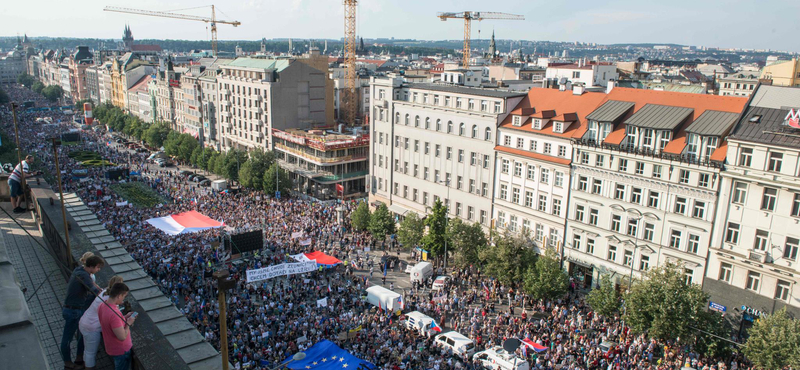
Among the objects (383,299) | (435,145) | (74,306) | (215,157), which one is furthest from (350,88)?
(74,306)

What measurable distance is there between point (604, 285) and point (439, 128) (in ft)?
81.7

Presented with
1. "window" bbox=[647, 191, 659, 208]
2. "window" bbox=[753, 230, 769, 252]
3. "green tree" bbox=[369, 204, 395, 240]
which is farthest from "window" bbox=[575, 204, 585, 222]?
"green tree" bbox=[369, 204, 395, 240]

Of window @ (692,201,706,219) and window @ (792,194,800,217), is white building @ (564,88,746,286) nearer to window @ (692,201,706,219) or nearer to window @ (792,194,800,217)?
window @ (692,201,706,219)

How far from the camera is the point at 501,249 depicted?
43531 mm

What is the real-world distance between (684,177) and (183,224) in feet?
134

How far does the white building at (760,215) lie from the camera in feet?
113

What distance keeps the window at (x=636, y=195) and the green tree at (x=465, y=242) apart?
484 inches

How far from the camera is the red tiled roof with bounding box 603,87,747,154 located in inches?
1576

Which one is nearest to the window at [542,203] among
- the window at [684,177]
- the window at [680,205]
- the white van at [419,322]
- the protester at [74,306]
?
the window at [680,205]

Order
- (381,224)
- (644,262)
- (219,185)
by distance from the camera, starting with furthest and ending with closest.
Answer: (219,185) → (381,224) → (644,262)

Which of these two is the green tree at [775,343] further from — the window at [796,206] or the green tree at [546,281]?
the green tree at [546,281]

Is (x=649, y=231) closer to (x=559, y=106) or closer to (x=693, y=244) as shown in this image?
(x=693, y=244)

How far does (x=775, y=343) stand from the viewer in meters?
29.6

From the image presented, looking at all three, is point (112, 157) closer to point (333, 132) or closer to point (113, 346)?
point (333, 132)
